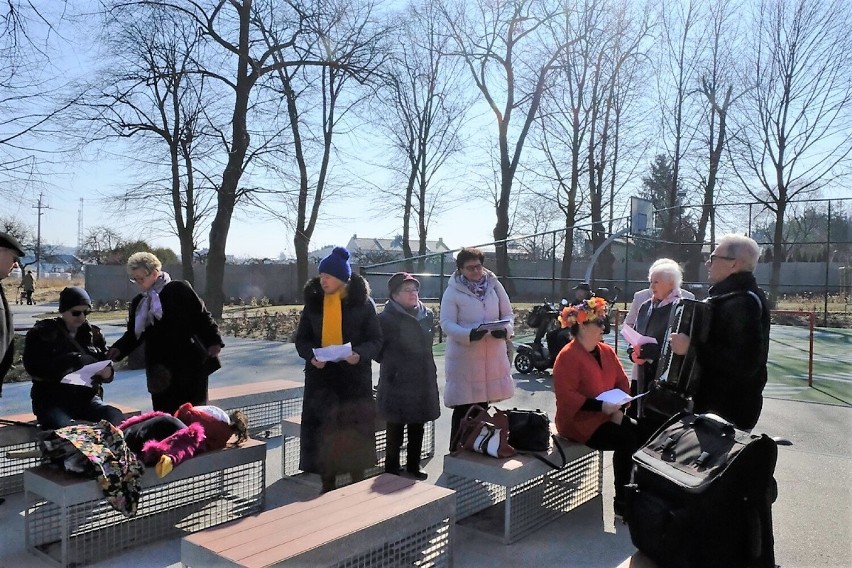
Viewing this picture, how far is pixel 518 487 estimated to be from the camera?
12.6 ft

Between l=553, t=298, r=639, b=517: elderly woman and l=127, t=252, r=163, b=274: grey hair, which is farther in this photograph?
l=127, t=252, r=163, b=274: grey hair

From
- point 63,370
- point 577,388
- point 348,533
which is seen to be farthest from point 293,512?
point 63,370

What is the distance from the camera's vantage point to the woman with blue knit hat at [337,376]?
402 centimetres

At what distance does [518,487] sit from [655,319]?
60.1 inches

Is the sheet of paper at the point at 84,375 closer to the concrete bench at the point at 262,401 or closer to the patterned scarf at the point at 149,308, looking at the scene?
the patterned scarf at the point at 149,308

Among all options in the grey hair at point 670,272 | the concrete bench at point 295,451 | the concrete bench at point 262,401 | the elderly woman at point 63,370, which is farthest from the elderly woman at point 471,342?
the elderly woman at point 63,370

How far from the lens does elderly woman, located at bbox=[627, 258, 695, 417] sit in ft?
13.9

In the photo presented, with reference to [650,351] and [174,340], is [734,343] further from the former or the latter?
[174,340]

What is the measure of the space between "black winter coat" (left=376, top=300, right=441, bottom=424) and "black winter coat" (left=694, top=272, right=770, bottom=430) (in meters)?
1.79

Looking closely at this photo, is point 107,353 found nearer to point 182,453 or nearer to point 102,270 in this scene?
point 182,453

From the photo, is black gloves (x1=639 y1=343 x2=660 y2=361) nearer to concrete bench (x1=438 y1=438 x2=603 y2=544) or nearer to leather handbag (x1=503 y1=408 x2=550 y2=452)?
concrete bench (x1=438 y1=438 x2=603 y2=544)

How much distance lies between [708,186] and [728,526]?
26569 mm

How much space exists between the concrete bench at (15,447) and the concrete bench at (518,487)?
2.46 m

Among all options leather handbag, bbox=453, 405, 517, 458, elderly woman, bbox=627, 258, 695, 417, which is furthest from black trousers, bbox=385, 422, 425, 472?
elderly woman, bbox=627, 258, 695, 417
